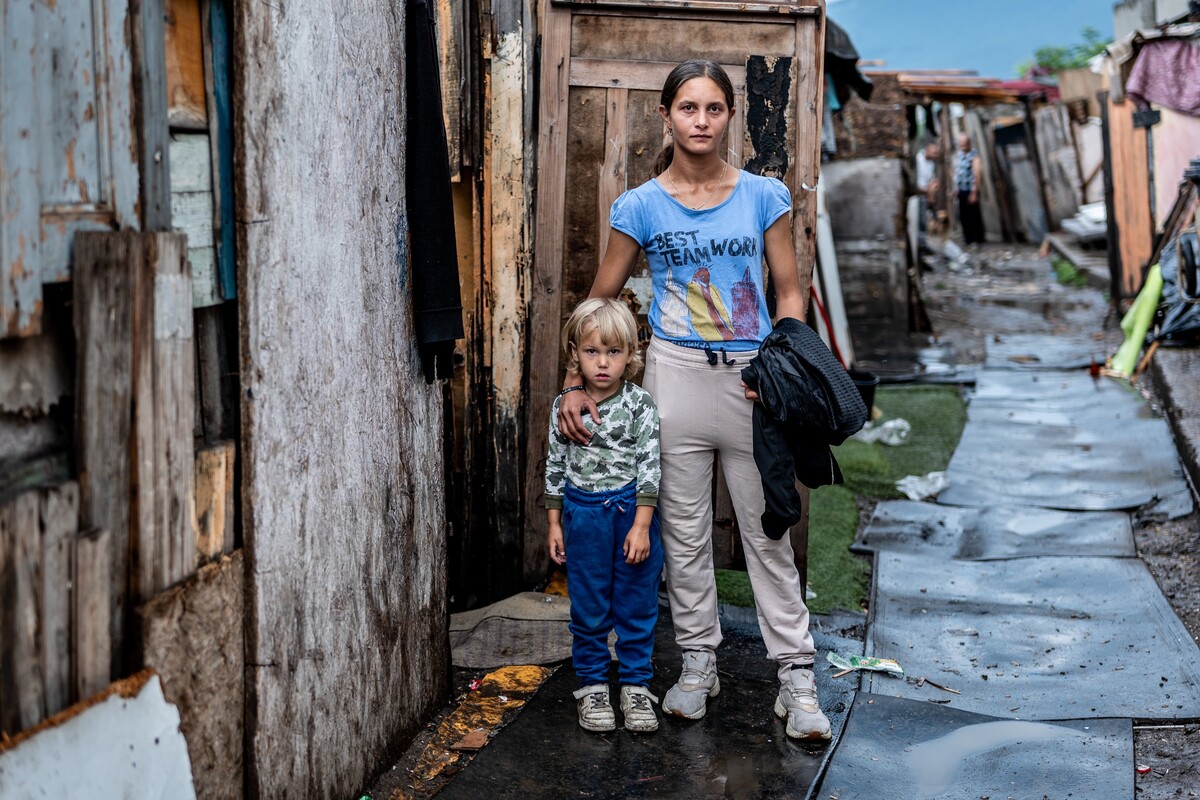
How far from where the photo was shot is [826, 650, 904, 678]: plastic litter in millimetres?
4238

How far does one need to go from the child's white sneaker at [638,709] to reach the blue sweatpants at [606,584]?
0.04m

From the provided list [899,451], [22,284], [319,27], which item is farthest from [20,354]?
[899,451]

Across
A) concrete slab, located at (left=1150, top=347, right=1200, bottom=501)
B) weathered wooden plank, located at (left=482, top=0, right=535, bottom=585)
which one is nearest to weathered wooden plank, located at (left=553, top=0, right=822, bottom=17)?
weathered wooden plank, located at (left=482, top=0, right=535, bottom=585)

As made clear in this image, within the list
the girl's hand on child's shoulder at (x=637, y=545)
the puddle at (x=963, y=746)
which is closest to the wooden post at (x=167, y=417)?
the girl's hand on child's shoulder at (x=637, y=545)

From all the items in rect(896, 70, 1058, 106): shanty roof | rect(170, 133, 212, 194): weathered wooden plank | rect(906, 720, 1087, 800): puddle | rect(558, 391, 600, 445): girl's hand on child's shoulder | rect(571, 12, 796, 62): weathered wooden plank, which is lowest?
rect(906, 720, 1087, 800): puddle

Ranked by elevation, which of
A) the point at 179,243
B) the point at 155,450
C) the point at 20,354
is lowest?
the point at 155,450

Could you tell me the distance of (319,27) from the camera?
2.77 m

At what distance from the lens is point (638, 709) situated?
371 cm

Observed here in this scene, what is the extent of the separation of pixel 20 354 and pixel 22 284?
5.1 inches

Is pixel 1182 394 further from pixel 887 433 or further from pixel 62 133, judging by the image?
pixel 62 133

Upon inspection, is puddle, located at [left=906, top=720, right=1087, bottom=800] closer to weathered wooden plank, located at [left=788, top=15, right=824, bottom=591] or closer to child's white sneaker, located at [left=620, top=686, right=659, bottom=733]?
child's white sneaker, located at [left=620, top=686, right=659, bottom=733]

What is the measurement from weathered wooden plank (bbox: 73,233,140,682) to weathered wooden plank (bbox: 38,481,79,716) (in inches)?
2.0

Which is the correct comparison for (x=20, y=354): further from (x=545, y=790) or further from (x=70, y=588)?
(x=545, y=790)

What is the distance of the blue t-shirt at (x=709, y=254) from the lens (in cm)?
355
